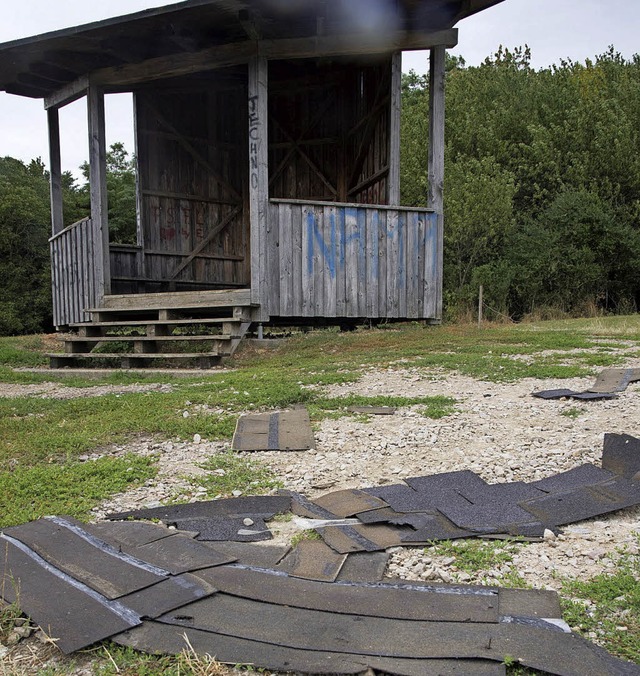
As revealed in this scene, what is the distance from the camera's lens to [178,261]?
428 inches

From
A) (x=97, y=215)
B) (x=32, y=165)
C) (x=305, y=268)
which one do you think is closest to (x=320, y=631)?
(x=305, y=268)

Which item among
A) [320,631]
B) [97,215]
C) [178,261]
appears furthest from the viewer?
[178,261]

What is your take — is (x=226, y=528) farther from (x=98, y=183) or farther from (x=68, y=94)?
(x=68, y=94)

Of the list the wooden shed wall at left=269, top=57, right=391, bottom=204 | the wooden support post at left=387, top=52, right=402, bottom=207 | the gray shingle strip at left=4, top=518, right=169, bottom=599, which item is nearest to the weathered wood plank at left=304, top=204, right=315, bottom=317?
the wooden support post at left=387, top=52, right=402, bottom=207

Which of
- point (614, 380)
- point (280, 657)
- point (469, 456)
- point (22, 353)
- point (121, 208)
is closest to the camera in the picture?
point (280, 657)

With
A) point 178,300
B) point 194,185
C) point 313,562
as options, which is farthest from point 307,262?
point 313,562

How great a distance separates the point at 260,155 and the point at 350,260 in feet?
5.91

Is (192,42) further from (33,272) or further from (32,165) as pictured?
(32,165)

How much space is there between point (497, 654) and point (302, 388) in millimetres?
3928

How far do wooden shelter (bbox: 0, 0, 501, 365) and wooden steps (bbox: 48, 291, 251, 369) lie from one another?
3cm

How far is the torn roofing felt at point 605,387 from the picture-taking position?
4.71m

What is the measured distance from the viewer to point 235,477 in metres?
3.22

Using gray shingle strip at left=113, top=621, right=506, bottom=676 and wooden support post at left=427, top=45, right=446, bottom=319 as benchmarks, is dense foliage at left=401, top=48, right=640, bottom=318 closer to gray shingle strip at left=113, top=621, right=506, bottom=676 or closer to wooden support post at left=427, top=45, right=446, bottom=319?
wooden support post at left=427, top=45, right=446, bottom=319

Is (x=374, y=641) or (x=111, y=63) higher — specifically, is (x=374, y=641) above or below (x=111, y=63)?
below
